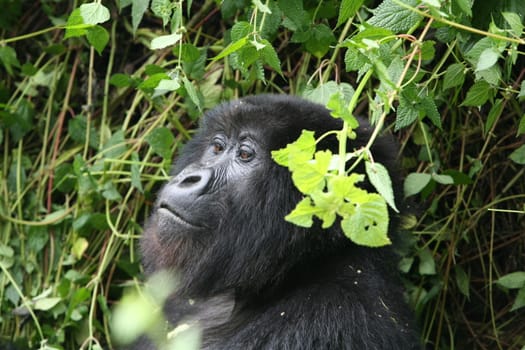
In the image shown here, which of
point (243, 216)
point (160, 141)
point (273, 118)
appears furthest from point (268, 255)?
point (160, 141)

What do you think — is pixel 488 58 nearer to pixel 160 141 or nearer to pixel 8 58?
pixel 160 141

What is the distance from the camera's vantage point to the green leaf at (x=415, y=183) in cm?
386

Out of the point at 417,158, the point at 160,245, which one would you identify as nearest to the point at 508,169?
the point at 417,158

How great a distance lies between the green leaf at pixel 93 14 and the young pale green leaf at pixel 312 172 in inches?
47.6

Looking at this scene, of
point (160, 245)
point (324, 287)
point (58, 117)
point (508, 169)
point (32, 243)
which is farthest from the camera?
point (58, 117)

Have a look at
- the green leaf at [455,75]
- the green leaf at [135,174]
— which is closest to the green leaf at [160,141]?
the green leaf at [135,174]

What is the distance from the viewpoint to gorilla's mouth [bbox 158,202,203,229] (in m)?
3.32

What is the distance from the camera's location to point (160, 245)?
3.44m

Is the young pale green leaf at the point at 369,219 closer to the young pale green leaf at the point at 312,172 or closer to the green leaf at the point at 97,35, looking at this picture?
the young pale green leaf at the point at 312,172

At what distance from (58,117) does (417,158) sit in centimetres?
216

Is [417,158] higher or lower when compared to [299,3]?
lower

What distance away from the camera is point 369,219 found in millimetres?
2088

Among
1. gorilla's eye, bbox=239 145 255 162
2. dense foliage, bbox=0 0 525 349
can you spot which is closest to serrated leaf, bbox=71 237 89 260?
dense foliage, bbox=0 0 525 349

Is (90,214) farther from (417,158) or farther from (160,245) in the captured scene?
(417,158)
